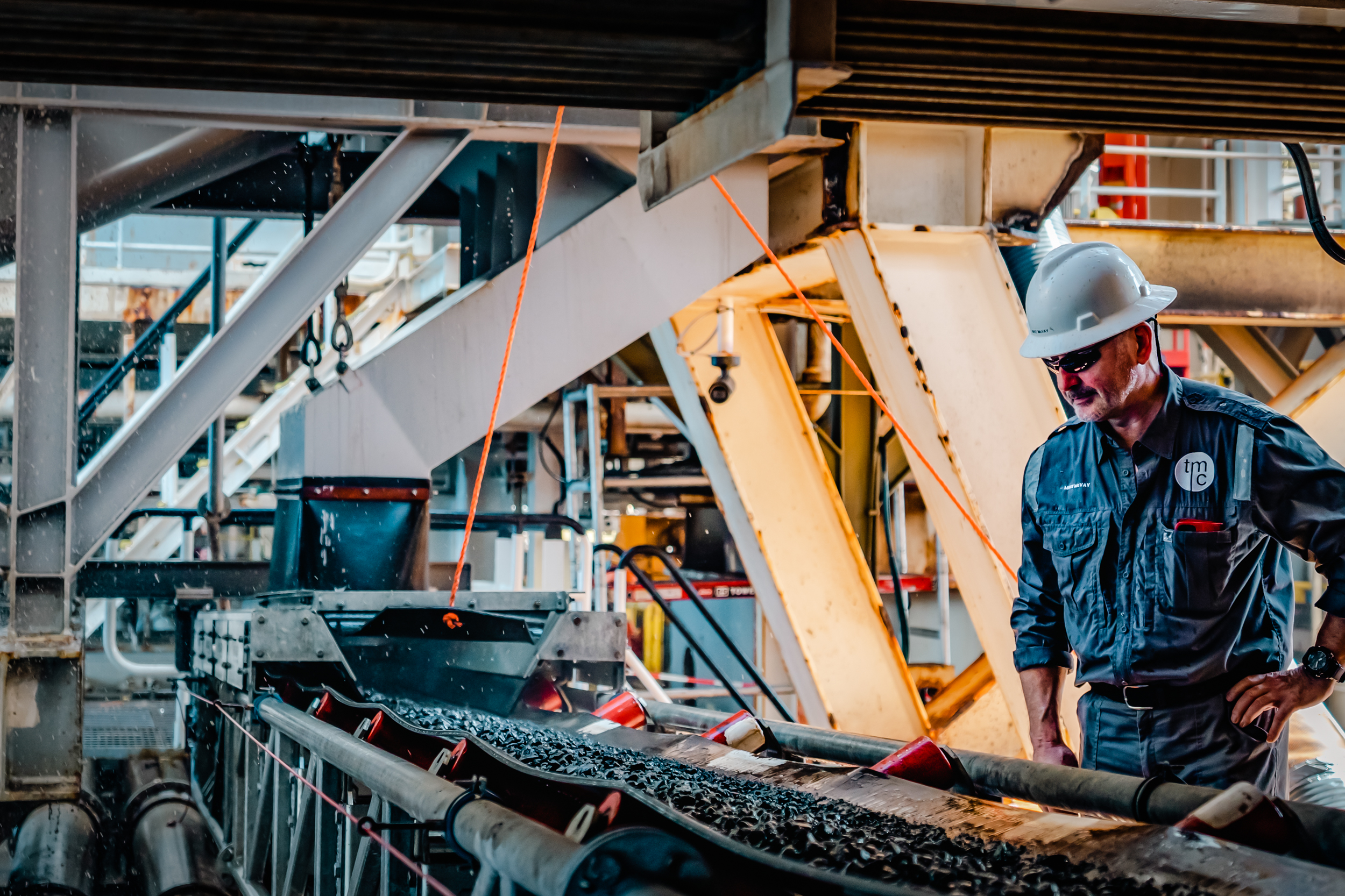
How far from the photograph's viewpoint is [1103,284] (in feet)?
9.21

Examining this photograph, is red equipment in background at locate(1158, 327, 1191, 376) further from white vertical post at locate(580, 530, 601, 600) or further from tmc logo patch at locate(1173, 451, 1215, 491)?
tmc logo patch at locate(1173, 451, 1215, 491)

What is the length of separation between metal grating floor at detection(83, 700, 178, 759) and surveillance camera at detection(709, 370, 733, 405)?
4429 mm

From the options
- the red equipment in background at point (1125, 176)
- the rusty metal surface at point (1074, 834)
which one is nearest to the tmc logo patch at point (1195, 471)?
the rusty metal surface at point (1074, 834)

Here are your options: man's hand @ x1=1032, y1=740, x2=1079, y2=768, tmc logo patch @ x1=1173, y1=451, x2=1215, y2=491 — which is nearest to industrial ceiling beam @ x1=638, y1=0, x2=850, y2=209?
tmc logo patch @ x1=1173, y1=451, x2=1215, y2=491

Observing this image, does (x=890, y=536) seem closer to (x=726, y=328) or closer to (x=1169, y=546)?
(x=726, y=328)

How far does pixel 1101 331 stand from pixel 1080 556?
517 millimetres

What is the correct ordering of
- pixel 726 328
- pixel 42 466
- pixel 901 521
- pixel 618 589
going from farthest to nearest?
pixel 901 521
pixel 618 589
pixel 726 328
pixel 42 466

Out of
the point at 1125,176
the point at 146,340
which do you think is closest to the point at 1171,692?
the point at 146,340

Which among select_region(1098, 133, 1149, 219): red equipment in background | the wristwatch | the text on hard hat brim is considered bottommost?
the wristwatch

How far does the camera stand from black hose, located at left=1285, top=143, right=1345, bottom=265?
3.52 metres

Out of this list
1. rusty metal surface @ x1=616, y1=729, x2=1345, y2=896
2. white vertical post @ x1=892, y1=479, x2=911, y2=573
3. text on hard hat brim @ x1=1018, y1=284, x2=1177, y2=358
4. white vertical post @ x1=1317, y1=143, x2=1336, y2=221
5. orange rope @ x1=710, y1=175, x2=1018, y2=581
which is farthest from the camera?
white vertical post @ x1=892, y1=479, x2=911, y2=573

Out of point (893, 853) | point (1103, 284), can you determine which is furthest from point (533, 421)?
point (893, 853)

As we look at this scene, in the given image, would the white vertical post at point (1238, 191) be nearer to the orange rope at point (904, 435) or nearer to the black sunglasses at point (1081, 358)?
the orange rope at point (904, 435)

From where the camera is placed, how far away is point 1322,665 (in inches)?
100
